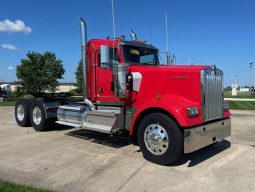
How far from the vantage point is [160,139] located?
667cm

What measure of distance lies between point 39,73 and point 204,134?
3546 centimetres

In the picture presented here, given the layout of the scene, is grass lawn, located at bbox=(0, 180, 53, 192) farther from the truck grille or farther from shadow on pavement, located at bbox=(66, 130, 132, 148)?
the truck grille

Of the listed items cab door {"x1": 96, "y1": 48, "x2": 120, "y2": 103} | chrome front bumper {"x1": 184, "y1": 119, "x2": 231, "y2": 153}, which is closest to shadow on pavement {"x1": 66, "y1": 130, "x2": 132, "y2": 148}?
cab door {"x1": 96, "y1": 48, "x2": 120, "y2": 103}

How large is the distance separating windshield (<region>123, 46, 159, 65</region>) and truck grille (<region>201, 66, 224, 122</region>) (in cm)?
197

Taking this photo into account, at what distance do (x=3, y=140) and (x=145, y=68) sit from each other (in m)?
4.58

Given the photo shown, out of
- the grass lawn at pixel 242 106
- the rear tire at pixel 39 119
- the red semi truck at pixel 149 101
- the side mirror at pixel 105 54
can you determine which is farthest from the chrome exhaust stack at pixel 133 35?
the grass lawn at pixel 242 106

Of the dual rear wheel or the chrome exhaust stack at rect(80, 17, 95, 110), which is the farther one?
the dual rear wheel

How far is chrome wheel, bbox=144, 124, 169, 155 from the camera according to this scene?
662 centimetres

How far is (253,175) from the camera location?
597 centimetres

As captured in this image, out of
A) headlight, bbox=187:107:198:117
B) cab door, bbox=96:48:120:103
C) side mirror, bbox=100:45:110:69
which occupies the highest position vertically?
side mirror, bbox=100:45:110:69

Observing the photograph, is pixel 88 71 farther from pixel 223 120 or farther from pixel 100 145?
pixel 223 120

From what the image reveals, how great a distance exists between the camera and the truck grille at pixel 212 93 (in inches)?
268

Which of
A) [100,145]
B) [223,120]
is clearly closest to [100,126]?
[100,145]

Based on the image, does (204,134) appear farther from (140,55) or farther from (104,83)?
(104,83)
